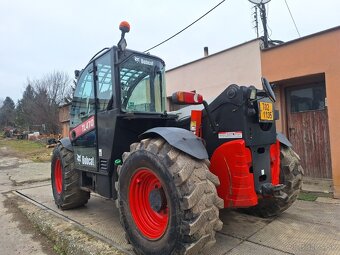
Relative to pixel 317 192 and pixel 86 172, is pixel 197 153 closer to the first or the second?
pixel 86 172

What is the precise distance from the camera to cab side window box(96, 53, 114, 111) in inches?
165

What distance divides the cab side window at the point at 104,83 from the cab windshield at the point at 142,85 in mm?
190

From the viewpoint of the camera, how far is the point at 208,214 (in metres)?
2.78

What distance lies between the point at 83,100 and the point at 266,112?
2.91 m

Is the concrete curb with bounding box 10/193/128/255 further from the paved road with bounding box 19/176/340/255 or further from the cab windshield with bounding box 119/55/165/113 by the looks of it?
the cab windshield with bounding box 119/55/165/113

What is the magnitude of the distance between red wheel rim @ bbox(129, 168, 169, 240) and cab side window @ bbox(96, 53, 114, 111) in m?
1.22

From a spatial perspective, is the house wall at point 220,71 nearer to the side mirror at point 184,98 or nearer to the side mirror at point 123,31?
the side mirror at point 123,31

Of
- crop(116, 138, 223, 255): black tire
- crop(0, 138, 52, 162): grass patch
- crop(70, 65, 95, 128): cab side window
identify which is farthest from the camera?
crop(0, 138, 52, 162): grass patch

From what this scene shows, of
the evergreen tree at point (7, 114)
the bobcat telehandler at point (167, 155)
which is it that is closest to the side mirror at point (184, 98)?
the bobcat telehandler at point (167, 155)

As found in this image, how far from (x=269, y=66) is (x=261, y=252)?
5.22 m

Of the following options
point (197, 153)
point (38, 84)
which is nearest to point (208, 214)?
point (197, 153)

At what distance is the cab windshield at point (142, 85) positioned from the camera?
4207mm

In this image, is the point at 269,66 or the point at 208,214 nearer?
the point at 208,214

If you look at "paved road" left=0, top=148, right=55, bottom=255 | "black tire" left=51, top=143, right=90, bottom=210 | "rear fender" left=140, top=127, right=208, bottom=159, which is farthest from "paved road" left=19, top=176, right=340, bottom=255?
"rear fender" left=140, top=127, right=208, bottom=159
